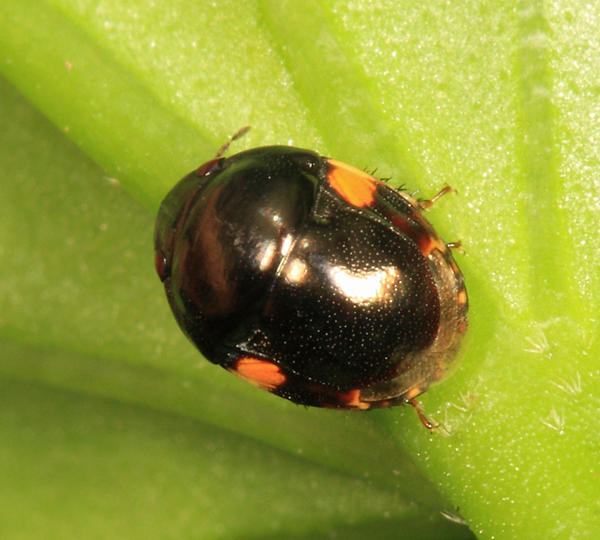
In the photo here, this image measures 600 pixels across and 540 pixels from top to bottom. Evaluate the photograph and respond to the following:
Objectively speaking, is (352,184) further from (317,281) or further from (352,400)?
(352,400)

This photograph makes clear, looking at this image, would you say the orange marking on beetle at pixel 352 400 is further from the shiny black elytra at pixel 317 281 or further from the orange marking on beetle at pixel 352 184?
the orange marking on beetle at pixel 352 184

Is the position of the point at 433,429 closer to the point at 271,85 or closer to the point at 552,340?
the point at 552,340

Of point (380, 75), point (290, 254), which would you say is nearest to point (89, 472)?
point (290, 254)

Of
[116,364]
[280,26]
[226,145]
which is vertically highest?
[280,26]

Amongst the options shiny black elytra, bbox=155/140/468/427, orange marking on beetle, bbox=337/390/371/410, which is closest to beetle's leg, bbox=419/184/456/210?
shiny black elytra, bbox=155/140/468/427

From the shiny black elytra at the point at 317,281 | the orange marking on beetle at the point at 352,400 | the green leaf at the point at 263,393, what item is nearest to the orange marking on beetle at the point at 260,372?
the shiny black elytra at the point at 317,281

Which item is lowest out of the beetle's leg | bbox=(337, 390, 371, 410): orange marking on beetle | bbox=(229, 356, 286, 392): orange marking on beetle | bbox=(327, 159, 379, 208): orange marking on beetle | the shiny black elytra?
bbox=(229, 356, 286, 392): orange marking on beetle

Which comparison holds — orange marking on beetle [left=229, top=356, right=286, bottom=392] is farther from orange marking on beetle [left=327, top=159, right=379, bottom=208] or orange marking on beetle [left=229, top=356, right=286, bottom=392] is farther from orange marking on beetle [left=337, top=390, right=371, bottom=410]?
orange marking on beetle [left=327, top=159, right=379, bottom=208]
